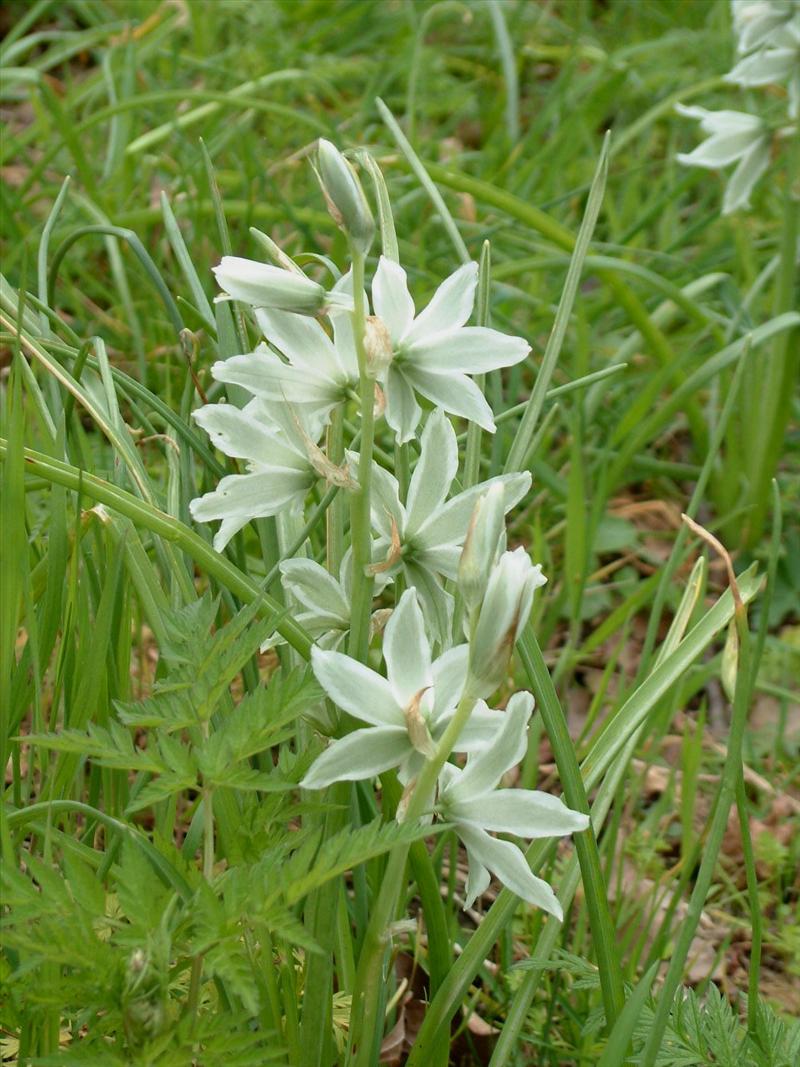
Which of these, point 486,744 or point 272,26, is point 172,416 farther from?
point 272,26

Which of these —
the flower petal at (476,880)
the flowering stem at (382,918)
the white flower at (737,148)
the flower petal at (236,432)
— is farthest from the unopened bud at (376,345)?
the white flower at (737,148)

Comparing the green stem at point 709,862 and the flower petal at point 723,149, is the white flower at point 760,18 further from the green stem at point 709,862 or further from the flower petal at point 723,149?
the green stem at point 709,862

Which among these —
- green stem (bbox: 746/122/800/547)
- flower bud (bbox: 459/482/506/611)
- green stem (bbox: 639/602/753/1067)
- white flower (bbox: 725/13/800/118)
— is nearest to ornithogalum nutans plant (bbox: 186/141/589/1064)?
flower bud (bbox: 459/482/506/611)

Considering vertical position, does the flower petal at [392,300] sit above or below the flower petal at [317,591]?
above

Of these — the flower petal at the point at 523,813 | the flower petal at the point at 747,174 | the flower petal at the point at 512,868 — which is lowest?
the flower petal at the point at 747,174

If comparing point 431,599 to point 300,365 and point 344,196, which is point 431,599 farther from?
point 344,196

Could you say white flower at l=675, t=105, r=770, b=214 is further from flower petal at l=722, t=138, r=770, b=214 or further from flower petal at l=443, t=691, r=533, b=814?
flower petal at l=443, t=691, r=533, b=814

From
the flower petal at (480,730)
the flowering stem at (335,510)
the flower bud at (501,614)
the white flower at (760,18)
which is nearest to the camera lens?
the flower bud at (501,614)
